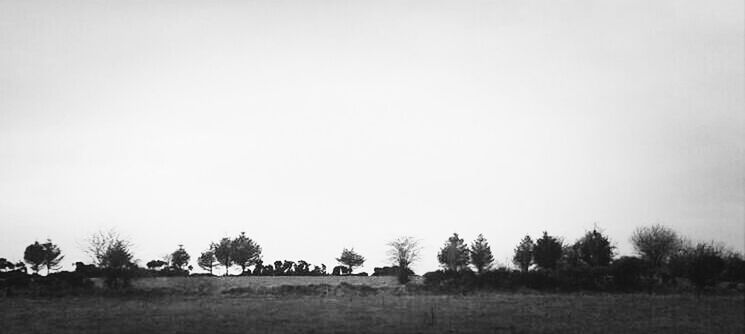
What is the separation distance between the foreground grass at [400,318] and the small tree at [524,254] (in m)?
34.8

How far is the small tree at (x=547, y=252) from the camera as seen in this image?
6462cm

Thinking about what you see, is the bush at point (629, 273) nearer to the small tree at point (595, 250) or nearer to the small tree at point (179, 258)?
the small tree at point (595, 250)

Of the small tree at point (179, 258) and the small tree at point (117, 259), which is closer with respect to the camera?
the small tree at point (117, 259)

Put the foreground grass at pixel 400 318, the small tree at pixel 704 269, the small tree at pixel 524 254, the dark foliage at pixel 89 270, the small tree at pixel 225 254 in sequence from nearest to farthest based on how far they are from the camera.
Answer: the foreground grass at pixel 400 318, the small tree at pixel 704 269, the dark foliage at pixel 89 270, the small tree at pixel 524 254, the small tree at pixel 225 254

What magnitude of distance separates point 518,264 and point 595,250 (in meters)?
11.6

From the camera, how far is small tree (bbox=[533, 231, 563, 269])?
64.6 metres

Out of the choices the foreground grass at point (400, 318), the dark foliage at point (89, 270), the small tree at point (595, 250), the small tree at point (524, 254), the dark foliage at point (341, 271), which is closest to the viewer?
the foreground grass at point (400, 318)

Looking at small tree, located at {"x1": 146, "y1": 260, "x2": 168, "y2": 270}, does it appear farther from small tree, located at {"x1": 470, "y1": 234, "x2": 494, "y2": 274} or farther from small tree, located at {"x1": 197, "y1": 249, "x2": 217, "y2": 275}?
small tree, located at {"x1": 470, "y1": 234, "x2": 494, "y2": 274}

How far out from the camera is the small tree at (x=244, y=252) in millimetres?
78188

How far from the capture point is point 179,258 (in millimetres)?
80562

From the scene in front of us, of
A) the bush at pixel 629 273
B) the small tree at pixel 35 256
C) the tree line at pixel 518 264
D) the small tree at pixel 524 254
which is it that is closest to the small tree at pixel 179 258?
the tree line at pixel 518 264

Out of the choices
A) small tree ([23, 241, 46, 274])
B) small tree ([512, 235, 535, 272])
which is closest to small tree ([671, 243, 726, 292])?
small tree ([512, 235, 535, 272])

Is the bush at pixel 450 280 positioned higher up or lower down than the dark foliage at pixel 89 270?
lower down

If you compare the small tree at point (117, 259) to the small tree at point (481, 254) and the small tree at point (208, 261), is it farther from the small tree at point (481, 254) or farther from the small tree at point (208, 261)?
the small tree at point (481, 254)
